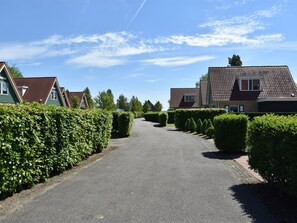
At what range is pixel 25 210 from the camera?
625 centimetres

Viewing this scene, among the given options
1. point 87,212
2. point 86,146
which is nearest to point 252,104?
point 86,146

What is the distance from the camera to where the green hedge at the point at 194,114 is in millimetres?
30891

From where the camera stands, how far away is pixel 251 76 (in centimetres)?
3884

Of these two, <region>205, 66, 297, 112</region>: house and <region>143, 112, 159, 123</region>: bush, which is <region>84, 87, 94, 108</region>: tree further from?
<region>205, 66, 297, 112</region>: house

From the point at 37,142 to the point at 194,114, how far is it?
25118 mm

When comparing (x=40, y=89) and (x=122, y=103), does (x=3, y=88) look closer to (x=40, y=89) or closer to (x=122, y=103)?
(x=40, y=89)

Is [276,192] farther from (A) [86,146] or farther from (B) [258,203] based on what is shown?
(A) [86,146]

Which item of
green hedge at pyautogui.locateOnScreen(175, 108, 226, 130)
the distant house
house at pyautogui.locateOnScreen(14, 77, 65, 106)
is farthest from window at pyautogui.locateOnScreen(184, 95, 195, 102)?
the distant house

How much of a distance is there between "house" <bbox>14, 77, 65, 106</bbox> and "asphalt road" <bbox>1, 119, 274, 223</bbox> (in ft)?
113

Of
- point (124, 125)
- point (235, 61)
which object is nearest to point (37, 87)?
point (124, 125)

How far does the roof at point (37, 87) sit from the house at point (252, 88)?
68.2ft

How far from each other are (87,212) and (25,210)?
120cm

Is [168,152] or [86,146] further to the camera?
[168,152]

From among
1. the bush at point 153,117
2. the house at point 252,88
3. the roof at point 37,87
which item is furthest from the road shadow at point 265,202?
the bush at point 153,117
